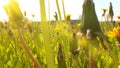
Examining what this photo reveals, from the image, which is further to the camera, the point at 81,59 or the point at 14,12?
the point at 81,59

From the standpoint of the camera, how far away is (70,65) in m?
1.43

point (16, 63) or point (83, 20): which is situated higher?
point (83, 20)

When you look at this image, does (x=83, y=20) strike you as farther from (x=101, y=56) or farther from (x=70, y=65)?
(x=101, y=56)

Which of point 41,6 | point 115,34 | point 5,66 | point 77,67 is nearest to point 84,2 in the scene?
point 41,6

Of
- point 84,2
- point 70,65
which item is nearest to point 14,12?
point 84,2

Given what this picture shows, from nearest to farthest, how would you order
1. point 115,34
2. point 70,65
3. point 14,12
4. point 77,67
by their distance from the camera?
point 14,12 < point 115,34 < point 77,67 < point 70,65

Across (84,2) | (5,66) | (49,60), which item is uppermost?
(84,2)

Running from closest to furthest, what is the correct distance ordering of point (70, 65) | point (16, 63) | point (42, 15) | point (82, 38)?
point (42, 15)
point (82, 38)
point (70, 65)
point (16, 63)

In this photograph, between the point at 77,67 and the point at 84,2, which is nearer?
the point at 84,2

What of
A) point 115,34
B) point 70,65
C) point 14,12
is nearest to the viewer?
point 14,12

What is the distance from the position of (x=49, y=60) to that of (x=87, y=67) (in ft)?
2.83

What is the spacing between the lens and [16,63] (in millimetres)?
1555

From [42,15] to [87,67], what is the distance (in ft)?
2.92

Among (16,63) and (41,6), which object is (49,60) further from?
(16,63)
